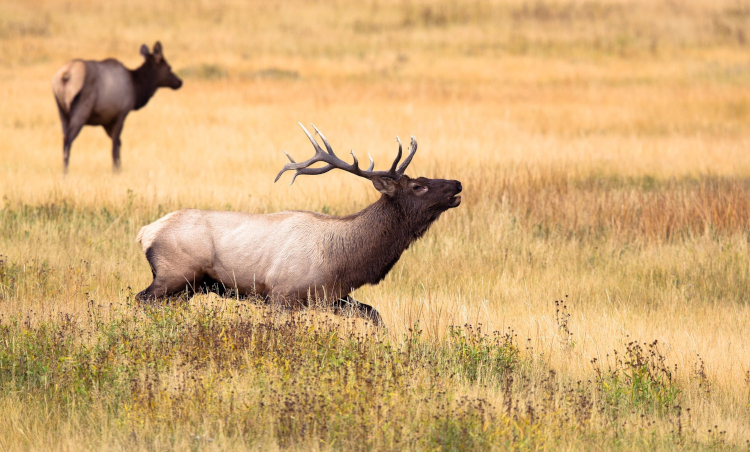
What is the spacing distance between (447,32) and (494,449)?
129 ft

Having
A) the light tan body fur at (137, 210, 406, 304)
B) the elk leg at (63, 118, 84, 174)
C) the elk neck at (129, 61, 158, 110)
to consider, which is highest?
the elk neck at (129, 61, 158, 110)

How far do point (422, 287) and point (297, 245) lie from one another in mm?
1656

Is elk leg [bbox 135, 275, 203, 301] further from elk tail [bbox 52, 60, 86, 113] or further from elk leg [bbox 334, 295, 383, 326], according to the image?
elk tail [bbox 52, 60, 86, 113]

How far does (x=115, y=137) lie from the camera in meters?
14.8

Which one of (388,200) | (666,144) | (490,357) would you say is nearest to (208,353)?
(490,357)

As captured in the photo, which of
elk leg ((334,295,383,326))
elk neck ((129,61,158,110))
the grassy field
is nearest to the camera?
the grassy field

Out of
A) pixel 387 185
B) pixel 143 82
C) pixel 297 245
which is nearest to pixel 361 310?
pixel 297 245

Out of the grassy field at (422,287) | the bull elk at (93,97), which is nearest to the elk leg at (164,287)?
the grassy field at (422,287)

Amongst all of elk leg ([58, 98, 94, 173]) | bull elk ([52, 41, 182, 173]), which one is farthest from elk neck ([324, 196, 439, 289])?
elk leg ([58, 98, 94, 173])

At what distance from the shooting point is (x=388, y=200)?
282 inches

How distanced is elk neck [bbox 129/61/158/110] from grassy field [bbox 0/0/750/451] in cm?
A: 89

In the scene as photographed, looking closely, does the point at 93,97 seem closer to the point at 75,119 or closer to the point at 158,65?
the point at 75,119

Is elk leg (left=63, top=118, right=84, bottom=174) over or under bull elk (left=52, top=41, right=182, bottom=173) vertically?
under

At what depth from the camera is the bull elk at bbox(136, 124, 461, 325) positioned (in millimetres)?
6812
